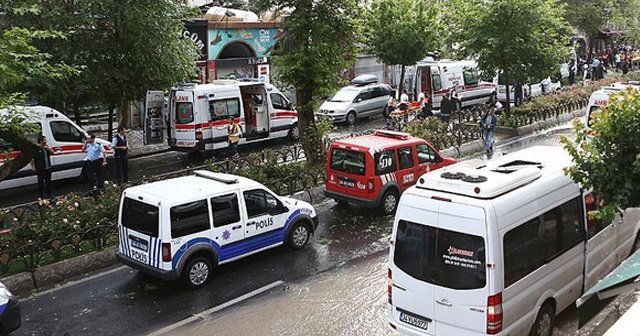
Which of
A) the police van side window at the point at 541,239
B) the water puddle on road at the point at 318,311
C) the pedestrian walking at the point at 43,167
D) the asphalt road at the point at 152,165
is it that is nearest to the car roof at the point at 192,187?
the water puddle on road at the point at 318,311

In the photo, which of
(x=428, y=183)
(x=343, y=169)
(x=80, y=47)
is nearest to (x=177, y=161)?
(x=80, y=47)

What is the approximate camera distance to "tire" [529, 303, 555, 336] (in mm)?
8586

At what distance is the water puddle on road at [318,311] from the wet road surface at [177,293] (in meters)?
0.03

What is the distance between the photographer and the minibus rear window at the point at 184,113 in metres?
21.9

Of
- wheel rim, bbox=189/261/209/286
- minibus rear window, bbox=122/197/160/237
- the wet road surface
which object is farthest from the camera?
wheel rim, bbox=189/261/209/286

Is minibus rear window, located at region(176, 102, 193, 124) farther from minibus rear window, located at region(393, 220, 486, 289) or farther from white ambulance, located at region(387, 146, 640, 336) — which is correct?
minibus rear window, located at region(393, 220, 486, 289)

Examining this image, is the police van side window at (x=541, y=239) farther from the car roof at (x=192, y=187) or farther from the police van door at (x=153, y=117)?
the police van door at (x=153, y=117)

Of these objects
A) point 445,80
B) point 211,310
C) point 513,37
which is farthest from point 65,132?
point 445,80

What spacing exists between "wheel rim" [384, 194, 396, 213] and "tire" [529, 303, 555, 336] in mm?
6643

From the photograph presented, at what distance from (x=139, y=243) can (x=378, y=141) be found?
631cm

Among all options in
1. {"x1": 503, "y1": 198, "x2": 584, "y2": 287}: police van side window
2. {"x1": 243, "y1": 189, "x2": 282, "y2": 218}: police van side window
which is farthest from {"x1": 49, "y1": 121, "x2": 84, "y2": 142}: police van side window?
{"x1": 503, "y1": 198, "x2": 584, "y2": 287}: police van side window

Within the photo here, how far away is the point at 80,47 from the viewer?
20172mm

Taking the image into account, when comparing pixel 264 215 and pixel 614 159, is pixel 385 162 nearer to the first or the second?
pixel 264 215

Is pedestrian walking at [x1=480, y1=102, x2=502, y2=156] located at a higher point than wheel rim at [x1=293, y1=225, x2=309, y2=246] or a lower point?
higher
